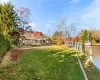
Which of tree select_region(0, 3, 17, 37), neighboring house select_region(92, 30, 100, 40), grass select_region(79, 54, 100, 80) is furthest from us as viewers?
neighboring house select_region(92, 30, 100, 40)

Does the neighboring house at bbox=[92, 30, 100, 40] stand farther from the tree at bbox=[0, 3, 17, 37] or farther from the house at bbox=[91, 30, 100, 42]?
the tree at bbox=[0, 3, 17, 37]

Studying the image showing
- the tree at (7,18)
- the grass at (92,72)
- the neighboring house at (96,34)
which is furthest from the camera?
the neighboring house at (96,34)

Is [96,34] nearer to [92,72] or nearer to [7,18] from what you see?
[7,18]

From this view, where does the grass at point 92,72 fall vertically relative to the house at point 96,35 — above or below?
below

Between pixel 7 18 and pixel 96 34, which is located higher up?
pixel 7 18

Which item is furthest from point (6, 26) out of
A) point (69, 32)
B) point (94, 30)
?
point (94, 30)

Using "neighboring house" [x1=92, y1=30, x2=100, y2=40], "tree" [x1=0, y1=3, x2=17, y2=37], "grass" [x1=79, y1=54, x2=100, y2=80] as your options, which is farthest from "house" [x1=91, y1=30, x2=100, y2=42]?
"grass" [x1=79, y1=54, x2=100, y2=80]

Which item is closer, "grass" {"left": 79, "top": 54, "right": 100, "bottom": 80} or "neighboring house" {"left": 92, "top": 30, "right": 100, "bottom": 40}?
"grass" {"left": 79, "top": 54, "right": 100, "bottom": 80}

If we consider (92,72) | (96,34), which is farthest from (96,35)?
(92,72)

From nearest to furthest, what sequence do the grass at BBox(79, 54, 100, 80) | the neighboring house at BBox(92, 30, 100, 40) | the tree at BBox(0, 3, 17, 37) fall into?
1. the grass at BBox(79, 54, 100, 80)
2. the tree at BBox(0, 3, 17, 37)
3. the neighboring house at BBox(92, 30, 100, 40)

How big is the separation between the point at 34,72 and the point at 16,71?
97 cm

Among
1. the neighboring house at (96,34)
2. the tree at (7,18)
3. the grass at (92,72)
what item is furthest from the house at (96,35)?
the grass at (92,72)

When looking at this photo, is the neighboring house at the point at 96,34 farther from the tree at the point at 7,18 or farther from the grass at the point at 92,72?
the grass at the point at 92,72

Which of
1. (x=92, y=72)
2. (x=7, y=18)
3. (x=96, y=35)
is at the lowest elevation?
(x=92, y=72)
